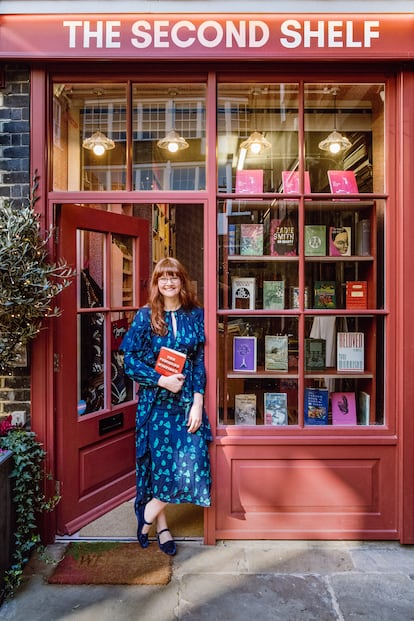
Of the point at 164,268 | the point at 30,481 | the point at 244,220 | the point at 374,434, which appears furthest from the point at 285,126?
the point at 30,481

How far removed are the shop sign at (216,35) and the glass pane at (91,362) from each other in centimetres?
186

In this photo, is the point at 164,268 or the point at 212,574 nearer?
the point at 212,574

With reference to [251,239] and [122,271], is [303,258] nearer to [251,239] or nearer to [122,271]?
[251,239]

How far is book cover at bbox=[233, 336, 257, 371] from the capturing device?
3.26m

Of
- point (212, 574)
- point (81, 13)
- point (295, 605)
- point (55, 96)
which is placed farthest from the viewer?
point (55, 96)

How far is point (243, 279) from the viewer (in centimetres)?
322

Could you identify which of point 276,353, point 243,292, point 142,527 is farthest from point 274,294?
point 142,527

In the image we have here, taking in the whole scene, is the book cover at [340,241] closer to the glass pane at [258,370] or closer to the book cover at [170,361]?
the glass pane at [258,370]

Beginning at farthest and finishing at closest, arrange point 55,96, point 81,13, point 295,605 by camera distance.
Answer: point 55,96 → point 81,13 → point 295,605

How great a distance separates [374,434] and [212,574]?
141cm

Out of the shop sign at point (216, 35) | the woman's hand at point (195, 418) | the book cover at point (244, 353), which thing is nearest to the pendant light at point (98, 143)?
the shop sign at point (216, 35)

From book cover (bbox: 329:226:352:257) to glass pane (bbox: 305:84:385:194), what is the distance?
0.27 meters

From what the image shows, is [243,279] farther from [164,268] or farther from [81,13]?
[81,13]

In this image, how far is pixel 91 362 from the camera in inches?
137
